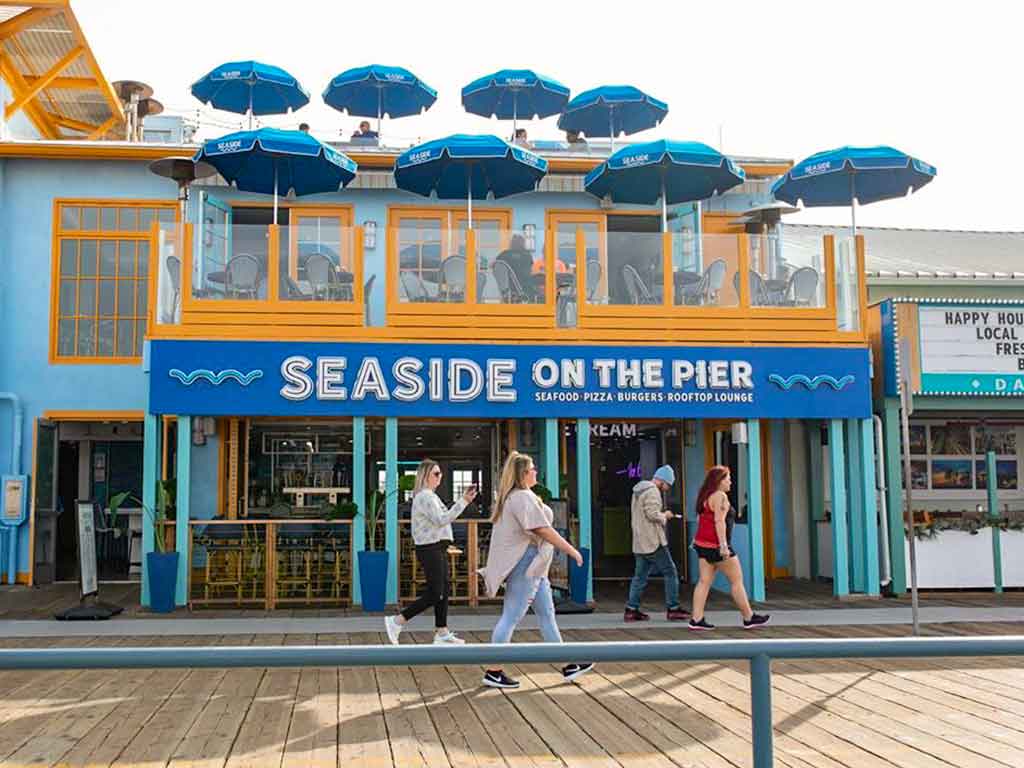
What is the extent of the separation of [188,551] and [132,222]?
6.20 metres

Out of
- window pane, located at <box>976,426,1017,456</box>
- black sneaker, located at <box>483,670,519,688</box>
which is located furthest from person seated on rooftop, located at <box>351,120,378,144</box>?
black sneaker, located at <box>483,670,519,688</box>

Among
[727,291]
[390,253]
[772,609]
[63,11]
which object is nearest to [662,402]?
[727,291]

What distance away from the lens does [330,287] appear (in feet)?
44.5

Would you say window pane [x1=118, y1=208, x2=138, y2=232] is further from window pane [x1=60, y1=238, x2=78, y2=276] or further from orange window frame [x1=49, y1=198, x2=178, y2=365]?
window pane [x1=60, y1=238, x2=78, y2=276]

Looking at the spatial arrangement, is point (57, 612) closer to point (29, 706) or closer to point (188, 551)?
point (188, 551)

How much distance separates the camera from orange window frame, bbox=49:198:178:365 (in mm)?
16641

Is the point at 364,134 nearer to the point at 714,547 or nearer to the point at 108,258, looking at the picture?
the point at 108,258

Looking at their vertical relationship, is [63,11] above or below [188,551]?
above

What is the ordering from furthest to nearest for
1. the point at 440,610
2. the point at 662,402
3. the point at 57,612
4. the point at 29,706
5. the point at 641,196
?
the point at 641,196 < the point at 662,402 < the point at 57,612 < the point at 440,610 < the point at 29,706

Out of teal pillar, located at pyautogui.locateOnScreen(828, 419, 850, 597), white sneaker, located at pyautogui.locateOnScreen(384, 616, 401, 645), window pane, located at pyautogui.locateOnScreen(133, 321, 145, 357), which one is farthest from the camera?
window pane, located at pyautogui.locateOnScreen(133, 321, 145, 357)

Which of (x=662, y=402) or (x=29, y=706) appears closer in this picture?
(x=29, y=706)

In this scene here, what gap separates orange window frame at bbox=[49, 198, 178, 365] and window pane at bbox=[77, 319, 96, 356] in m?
0.03

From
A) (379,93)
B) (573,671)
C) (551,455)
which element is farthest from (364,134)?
(573,671)

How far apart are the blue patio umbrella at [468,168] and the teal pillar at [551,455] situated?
2.82 m
